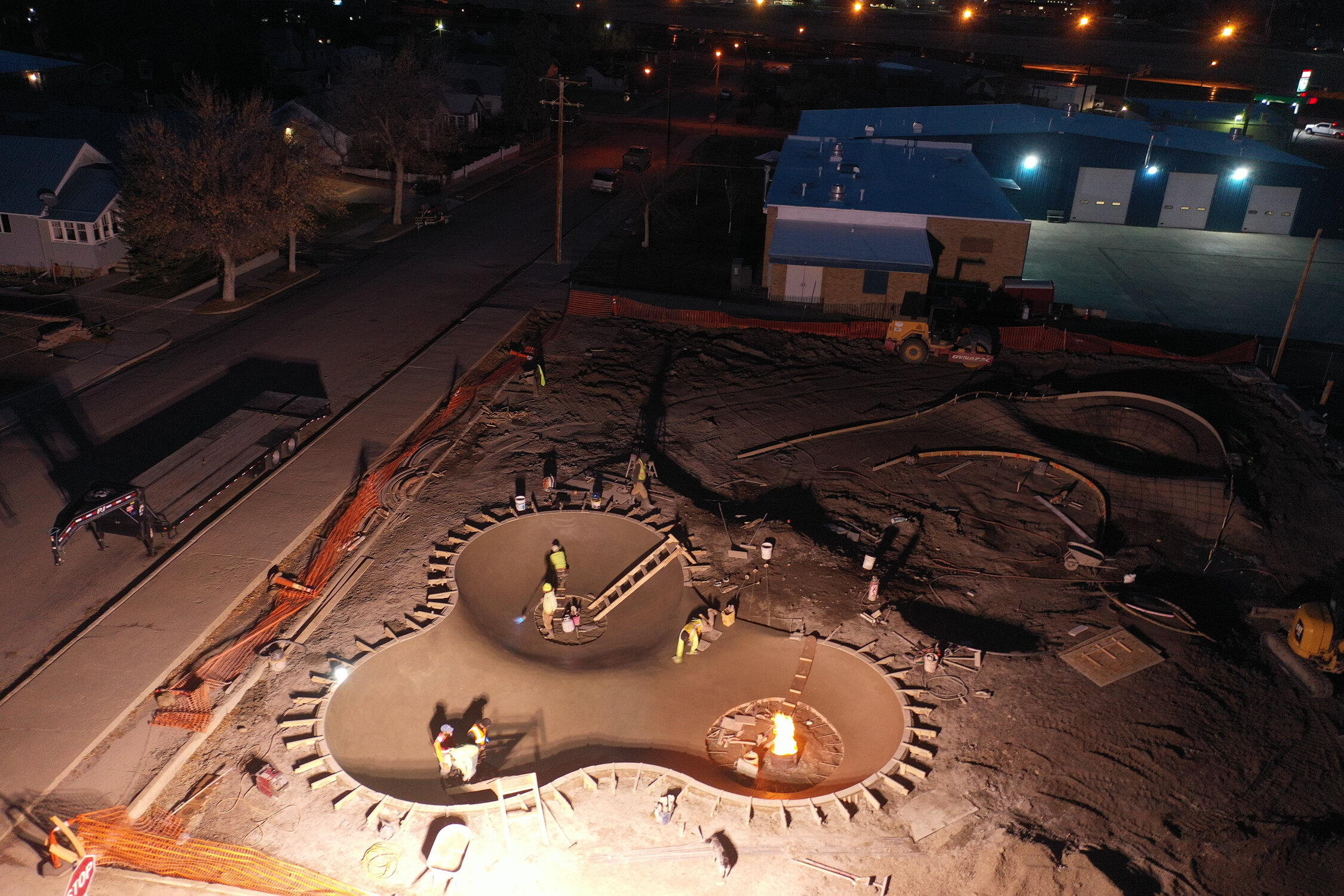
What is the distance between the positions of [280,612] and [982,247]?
32.1m

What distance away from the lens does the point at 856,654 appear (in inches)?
768

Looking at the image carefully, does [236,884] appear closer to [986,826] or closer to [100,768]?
[100,768]

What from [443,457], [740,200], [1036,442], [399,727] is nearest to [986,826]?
[399,727]

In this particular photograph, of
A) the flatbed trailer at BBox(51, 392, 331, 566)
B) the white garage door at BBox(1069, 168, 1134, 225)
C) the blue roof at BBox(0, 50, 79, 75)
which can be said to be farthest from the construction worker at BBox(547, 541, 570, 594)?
the blue roof at BBox(0, 50, 79, 75)

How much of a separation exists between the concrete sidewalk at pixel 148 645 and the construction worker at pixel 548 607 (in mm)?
6397

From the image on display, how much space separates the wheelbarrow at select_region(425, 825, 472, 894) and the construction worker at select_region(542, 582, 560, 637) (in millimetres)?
6131

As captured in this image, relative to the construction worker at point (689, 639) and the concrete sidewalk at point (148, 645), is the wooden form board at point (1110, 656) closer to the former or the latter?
the construction worker at point (689, 639)

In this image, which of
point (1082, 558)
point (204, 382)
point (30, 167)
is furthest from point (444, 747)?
point (30, 167)

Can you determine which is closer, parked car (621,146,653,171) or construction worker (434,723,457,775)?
construction worker (434,723,457,775)

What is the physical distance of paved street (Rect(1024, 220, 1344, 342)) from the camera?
128ft

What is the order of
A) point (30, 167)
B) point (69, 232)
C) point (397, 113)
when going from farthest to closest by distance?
point (397, 113) → point (30, 167) → point (69, 232)

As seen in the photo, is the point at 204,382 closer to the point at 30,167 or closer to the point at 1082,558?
the point at 30,167

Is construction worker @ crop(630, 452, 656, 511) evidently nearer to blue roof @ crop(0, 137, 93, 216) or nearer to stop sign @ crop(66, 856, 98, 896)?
stop sign @ crop(66, 856, 98, 896)

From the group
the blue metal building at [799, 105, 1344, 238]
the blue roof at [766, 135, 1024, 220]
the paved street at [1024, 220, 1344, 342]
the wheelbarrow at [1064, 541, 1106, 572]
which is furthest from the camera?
the blue metal building at [799, 105, 1344, 238]
